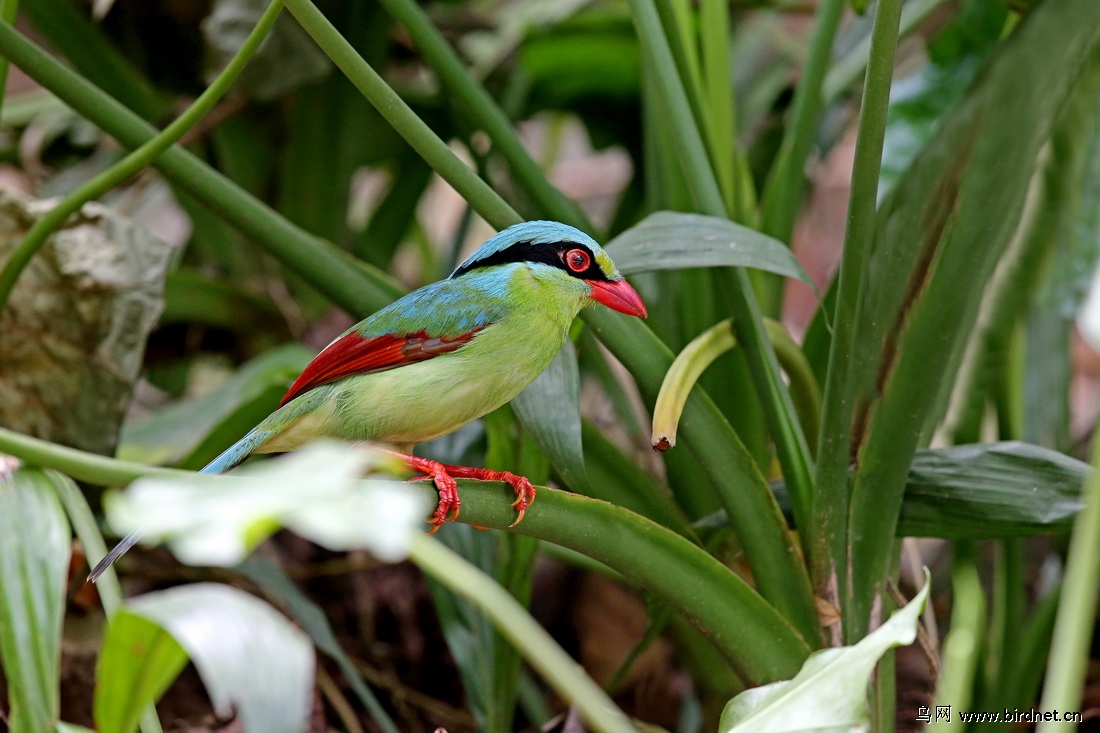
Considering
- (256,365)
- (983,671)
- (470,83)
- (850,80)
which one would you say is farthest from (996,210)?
(256,365)

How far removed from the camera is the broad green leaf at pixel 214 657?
70 centimetres

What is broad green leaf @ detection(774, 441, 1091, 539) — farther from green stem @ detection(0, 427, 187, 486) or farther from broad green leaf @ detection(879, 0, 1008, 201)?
broad green leaf @ detection(879, 0, 1008, 201)

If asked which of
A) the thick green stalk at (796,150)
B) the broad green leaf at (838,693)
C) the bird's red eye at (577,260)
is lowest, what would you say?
the broad green leaf at (838,693)

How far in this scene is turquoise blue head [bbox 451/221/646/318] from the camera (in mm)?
1435

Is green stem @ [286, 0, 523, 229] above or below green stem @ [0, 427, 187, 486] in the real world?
above

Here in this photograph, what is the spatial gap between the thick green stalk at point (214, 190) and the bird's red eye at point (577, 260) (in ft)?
1.17

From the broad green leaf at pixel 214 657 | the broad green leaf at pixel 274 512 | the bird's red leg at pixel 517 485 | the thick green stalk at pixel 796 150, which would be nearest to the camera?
the broad green leaf at pixel 274 512

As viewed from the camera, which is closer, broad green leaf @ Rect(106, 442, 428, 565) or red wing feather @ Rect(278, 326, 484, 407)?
broad green leaf @ Rect(106, 442, 428, 565)

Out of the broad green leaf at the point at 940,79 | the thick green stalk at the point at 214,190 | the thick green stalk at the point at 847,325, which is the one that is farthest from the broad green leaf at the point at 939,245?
the broad green leaf at the point at 940,79

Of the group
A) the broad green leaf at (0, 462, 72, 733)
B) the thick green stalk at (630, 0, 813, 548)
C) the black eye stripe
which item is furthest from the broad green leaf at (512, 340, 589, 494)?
the broad green leaf at (0, 462, 72, 733)

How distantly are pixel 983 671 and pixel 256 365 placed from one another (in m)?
1.49

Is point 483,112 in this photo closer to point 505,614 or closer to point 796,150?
point 796,150

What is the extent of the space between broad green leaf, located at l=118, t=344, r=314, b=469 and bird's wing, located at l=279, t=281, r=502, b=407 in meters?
0.47

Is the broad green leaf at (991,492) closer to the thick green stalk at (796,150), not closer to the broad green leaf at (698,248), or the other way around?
the broad green leaf at (698,248)
